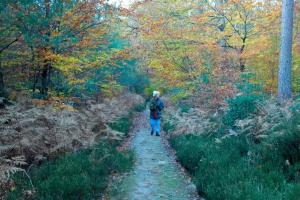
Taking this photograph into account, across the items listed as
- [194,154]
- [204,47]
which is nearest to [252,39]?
[204,47]

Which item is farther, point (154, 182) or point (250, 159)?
point (154, 182)

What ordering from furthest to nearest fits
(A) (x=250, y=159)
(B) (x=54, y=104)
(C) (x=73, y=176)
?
(B) (x=54, y=104) < (A) (x=250, y=159) < (C) (x=73, y=176)

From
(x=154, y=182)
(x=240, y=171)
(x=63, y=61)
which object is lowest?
(x=154, y=182)

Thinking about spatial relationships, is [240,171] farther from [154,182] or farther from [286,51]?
[286,51]

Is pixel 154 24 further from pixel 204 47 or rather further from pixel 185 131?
pixel 185 131

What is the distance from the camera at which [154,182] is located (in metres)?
7.62

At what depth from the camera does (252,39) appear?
1619 cm

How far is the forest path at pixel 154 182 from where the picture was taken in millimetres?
6738

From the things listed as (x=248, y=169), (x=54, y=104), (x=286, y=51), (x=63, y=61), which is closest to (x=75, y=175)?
(x=248, y=169)

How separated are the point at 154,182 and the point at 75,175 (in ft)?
6.30

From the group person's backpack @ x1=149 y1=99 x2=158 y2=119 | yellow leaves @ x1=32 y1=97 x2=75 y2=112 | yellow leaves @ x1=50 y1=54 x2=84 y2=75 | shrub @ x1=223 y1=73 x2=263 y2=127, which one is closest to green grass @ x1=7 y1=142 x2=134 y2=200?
yellow leaves @ x1=32 y1=97 x2=75 y2=112

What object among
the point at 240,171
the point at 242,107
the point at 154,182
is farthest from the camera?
the point at 242,107

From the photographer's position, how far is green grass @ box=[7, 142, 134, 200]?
5.98 m

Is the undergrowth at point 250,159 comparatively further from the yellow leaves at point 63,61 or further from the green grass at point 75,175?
the yellow leaves at point 63,61
